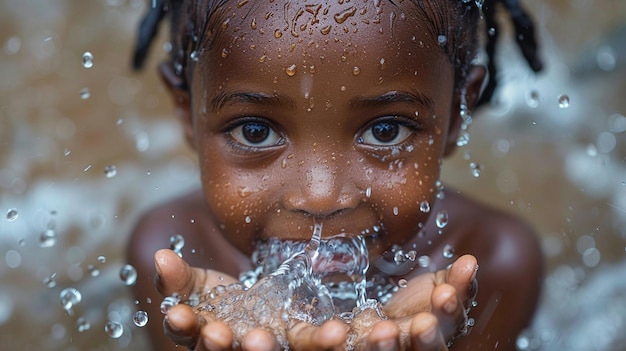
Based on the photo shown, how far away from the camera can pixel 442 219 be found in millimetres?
2408

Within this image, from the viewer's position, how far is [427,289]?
1598mm

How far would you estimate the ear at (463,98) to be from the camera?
81.7 inches

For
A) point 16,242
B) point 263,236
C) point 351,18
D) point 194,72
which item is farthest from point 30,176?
point 351,18

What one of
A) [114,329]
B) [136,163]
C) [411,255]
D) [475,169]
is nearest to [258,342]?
[411,255]

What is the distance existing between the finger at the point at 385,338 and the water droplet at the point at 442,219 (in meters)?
1.09

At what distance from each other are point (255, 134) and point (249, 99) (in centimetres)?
9

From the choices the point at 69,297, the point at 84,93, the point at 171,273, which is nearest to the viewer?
the point at 171,273

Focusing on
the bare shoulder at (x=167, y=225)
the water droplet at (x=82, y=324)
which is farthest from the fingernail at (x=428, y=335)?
the water droplet at (x=82, y=324)

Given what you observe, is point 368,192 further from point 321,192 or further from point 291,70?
point 291,70

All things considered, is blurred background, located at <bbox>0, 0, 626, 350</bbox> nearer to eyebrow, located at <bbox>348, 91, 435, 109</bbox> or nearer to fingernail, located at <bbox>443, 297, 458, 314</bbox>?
eyebrow, located at <bbox>348, 91, 435, 109</bbox>

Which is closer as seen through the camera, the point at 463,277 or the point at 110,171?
the point at 463,277

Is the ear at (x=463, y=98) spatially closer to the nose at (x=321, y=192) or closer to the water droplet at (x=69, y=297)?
→ the nose at (x=321, y=192)

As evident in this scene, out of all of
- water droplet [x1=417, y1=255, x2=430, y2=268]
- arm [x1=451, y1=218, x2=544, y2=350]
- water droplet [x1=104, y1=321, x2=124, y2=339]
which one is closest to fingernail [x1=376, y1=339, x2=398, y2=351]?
water droplet [x1=417, y1=255, x2=430, y2=268]

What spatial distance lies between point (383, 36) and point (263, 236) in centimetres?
51
